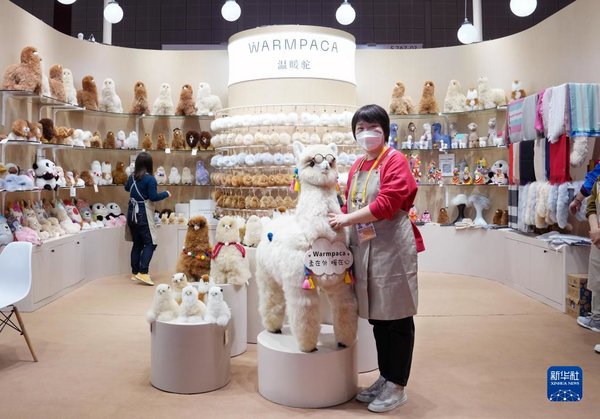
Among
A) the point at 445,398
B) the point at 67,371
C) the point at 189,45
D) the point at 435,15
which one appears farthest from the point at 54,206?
the point at 435,15

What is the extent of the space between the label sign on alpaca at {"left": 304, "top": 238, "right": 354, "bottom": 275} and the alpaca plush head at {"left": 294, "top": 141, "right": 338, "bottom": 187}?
34cm

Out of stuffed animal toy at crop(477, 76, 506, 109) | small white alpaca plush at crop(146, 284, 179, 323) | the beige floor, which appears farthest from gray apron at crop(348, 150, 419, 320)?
stuffed animal toy at crop(477, 76, 506, 109)

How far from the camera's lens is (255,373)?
3.91m

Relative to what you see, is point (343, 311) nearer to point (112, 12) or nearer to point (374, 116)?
point (374, 116)

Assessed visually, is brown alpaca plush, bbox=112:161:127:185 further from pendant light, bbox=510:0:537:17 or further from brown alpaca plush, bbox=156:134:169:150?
pendant light, bbox=510:0:537:17

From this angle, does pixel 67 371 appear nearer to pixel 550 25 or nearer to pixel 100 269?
pixel 100 269

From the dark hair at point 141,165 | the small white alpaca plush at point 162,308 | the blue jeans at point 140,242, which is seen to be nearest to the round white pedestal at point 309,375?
the small white alpaca plush at point 162,308

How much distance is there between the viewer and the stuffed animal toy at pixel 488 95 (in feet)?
25.1

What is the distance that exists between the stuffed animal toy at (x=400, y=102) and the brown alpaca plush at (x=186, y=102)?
281 centimetres

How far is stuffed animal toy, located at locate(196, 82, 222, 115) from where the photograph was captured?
8.35m

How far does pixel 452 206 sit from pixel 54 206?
203 inches

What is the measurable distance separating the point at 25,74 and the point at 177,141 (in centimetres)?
255

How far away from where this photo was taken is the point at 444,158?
834 centimetres

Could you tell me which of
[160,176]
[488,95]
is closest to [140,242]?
[160,176]
